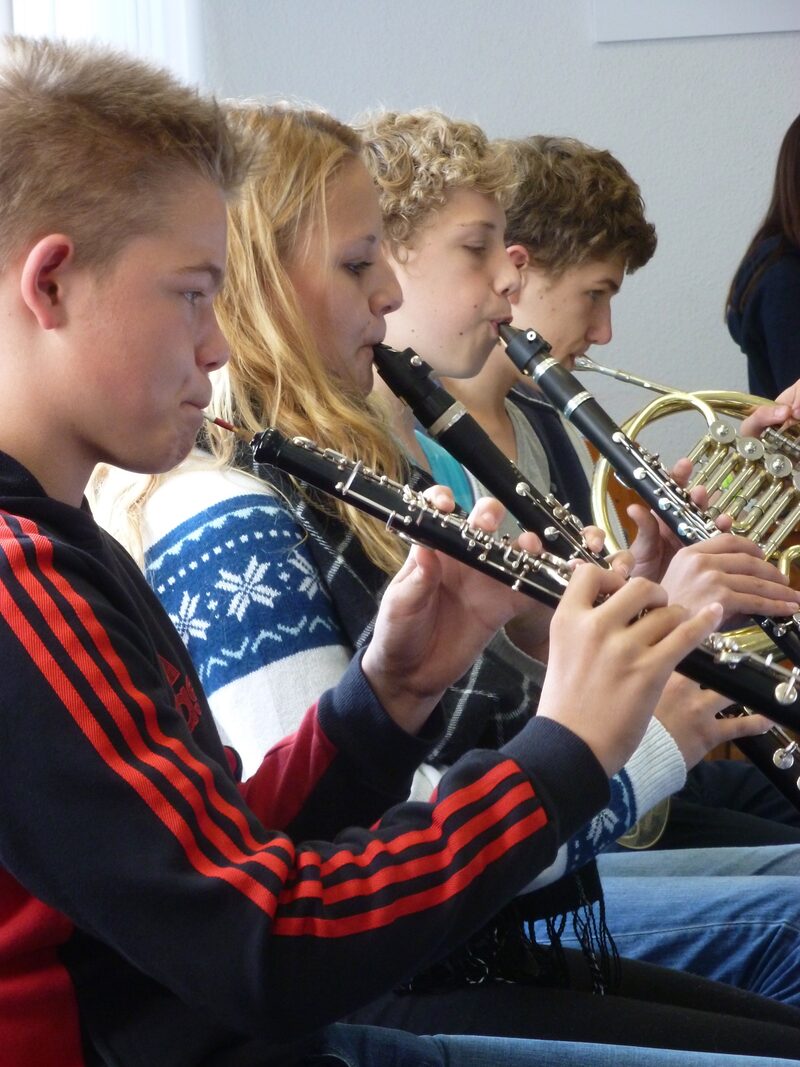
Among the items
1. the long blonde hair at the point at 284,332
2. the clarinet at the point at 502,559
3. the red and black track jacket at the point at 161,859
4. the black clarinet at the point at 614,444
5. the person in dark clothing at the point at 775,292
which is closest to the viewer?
the red and black track jacket at the point at 161,859

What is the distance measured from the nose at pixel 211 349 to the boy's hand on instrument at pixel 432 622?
182mm

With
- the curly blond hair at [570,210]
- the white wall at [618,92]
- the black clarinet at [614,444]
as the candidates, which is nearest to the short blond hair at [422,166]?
the black clarinet at [614,444]

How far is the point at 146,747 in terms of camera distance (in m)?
0.61

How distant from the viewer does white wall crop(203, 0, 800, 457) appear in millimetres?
2350

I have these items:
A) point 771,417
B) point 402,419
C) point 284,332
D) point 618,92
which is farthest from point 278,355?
point 618,92

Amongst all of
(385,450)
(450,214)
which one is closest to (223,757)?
(385,450)

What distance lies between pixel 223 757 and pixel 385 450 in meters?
0.35

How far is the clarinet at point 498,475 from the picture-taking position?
3.31 feet

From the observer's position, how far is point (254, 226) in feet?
3.59

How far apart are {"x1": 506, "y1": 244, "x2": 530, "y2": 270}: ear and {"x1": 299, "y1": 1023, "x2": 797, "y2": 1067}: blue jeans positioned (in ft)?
3.53

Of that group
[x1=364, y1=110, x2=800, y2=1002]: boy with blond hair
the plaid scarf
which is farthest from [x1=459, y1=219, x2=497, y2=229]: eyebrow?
the plaid scarf

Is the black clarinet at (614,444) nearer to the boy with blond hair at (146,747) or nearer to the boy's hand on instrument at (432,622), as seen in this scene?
the boy's hand on instrument at (432,622)

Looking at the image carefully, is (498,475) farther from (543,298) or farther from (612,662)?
(543,298)

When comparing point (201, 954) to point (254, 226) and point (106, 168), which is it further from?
point (254, 226)
